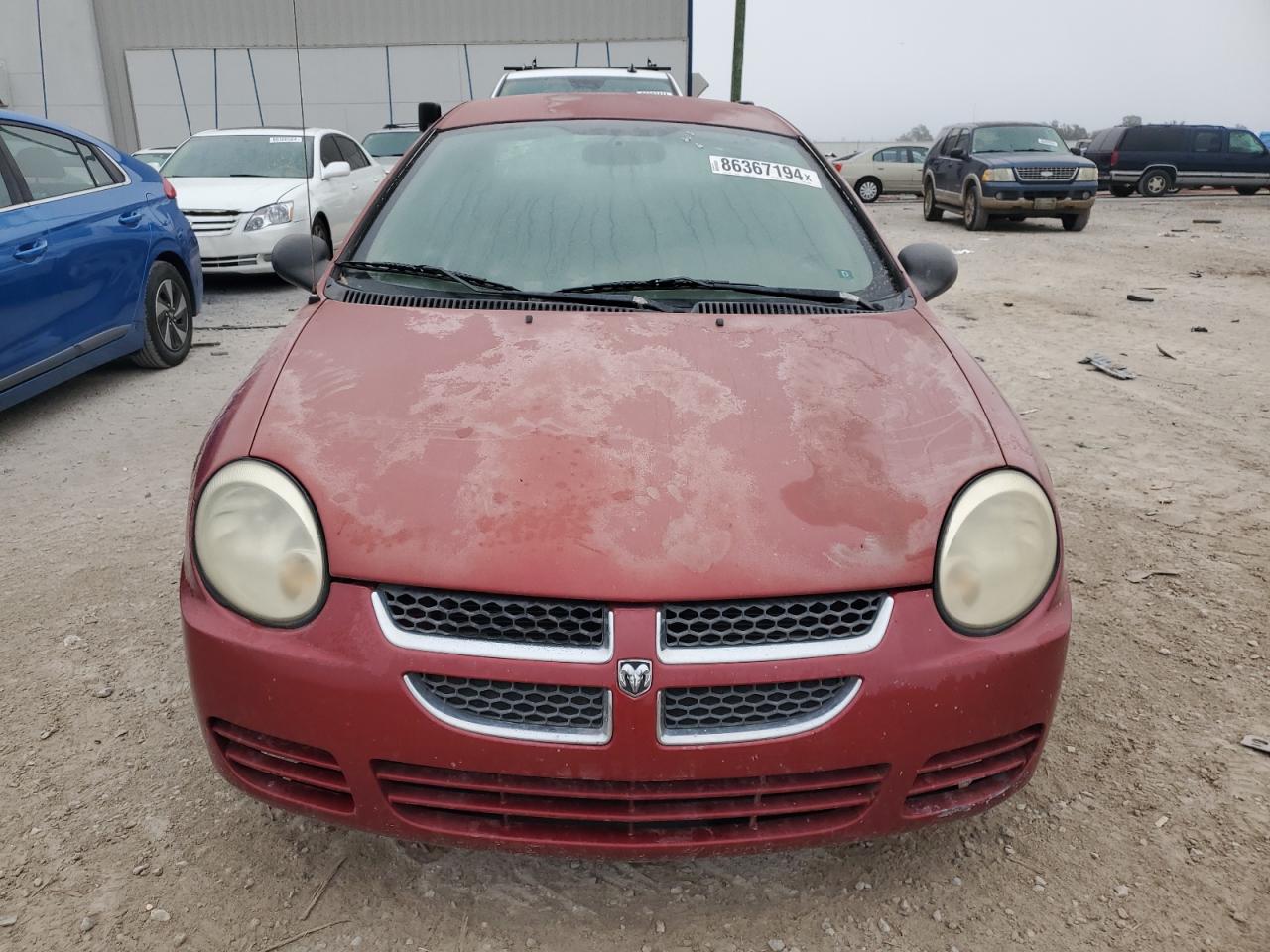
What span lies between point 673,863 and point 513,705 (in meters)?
0.65

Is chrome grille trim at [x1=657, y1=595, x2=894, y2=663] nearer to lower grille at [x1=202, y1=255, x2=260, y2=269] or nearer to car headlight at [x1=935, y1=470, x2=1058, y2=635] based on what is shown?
car headlight at [x1=935, y1=470, x2=1058, y2=635]

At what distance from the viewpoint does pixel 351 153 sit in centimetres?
1036

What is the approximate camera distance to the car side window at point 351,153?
10.1 metres

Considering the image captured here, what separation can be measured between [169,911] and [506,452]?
1.11 meters

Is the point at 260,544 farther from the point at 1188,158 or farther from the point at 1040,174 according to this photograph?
the point at 1188,158

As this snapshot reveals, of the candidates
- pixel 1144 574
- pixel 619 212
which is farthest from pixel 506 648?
pixel 1144 574

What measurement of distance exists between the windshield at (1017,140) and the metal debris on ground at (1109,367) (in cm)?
919

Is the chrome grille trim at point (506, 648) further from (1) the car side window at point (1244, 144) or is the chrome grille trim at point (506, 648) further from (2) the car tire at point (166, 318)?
(1) the car side window at point (1244, 144)

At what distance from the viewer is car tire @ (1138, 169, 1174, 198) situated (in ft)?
68.3

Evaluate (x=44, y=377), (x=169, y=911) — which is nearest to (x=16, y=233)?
(x=44, y=377)

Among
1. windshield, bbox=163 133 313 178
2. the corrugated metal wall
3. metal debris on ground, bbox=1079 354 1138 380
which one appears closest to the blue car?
windshield, bbox=163 133 313 178

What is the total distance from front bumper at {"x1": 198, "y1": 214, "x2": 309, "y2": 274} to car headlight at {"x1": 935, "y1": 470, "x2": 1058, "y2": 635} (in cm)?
743

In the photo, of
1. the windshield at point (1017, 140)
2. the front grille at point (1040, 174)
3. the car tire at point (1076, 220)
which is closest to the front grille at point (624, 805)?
the front grille at point (1040, 174)

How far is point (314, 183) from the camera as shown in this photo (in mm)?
8922
